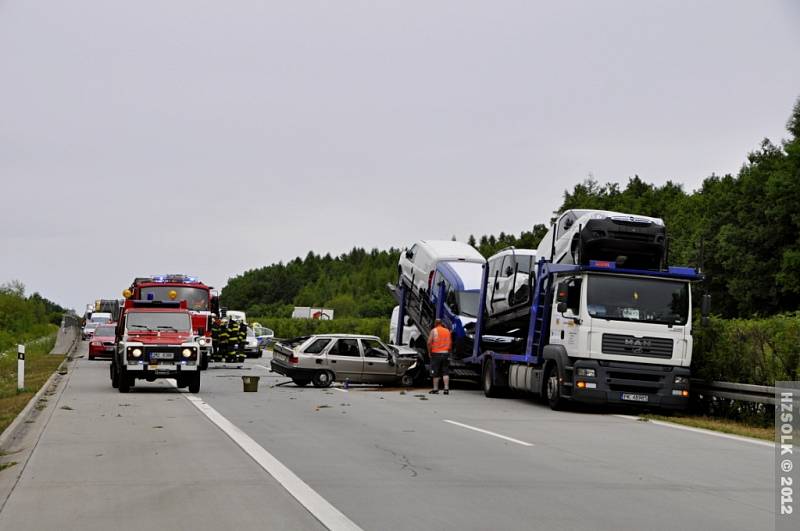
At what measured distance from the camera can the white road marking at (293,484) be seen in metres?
7.95

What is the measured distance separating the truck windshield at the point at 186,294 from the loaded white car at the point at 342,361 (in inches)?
283

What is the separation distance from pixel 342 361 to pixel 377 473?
53.0 feet

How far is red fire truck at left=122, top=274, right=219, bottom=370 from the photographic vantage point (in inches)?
1318

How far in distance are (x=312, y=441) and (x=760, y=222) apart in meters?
57.5

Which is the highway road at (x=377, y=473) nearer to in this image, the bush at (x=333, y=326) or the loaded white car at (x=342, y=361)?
the loaded white car at (x=342, y=361)

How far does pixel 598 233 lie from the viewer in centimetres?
2103

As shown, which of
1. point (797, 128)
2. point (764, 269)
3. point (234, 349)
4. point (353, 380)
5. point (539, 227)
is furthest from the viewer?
point (539, 227)

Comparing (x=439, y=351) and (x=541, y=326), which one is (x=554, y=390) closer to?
(x=541, y=326)

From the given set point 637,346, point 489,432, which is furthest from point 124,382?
point 637,346

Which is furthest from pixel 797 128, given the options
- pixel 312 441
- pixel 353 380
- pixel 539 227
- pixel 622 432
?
pixel 312 441

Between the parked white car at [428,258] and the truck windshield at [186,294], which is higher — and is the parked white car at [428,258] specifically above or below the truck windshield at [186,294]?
above

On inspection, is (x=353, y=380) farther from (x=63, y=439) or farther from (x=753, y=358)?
(x=63, y=439)

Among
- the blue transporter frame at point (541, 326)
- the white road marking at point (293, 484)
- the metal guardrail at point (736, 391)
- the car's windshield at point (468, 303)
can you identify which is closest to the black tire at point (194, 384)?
the blue transporter frame at point (541, 326)

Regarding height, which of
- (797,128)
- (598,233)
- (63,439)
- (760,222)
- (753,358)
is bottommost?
(63,439)
